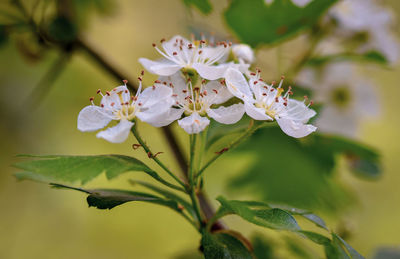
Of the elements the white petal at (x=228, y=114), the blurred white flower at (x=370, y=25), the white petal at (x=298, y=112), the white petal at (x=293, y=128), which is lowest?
the white petal at (x=293, y=128)

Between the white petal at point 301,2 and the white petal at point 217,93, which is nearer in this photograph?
the white petal at point 217,93

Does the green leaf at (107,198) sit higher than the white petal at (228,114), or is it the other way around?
the white petal at (228,114)

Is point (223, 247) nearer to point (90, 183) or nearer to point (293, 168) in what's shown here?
point (293, 168)

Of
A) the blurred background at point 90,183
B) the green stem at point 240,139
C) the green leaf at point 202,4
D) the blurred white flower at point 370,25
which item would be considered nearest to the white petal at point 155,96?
the green stem at point 240,139

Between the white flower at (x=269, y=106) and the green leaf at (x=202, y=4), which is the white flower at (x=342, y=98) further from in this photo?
the white flower at (x=269, y=106)

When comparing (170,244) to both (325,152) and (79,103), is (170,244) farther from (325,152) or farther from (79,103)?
(325,152)

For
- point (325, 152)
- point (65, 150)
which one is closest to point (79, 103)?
point (65, 150)

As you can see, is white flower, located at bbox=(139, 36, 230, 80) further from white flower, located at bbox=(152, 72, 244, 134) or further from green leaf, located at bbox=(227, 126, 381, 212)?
green leaf, located at bbox=(227, 126, 381, 212)
